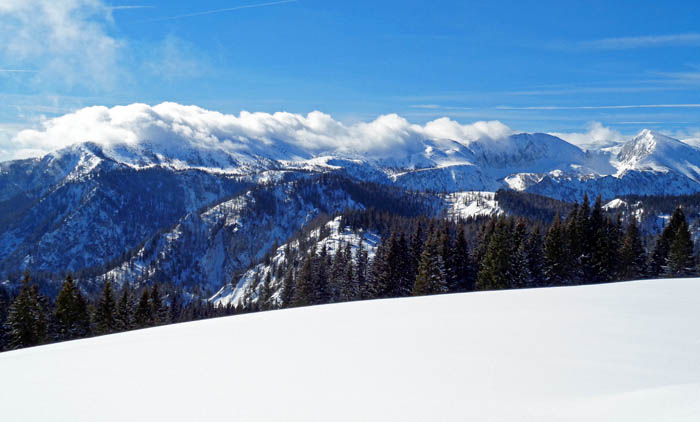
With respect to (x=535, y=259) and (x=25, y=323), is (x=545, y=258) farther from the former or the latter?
(x=25, y=323)

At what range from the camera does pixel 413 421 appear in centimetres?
464

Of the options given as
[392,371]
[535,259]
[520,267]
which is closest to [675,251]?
[535,259]

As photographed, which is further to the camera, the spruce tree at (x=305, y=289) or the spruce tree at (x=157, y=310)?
the spruce tree at (x=305, y=289)

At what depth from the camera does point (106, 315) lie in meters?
36.7

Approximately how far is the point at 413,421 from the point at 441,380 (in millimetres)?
1382

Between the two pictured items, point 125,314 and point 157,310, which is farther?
point 157,310

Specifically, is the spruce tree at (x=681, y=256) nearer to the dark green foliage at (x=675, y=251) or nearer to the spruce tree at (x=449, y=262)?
the dark green foliage at (x=675, y=251)

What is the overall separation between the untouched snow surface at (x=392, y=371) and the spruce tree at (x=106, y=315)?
31850mm

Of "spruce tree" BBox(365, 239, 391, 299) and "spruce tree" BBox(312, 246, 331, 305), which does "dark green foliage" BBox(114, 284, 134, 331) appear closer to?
"spruce tree" BBox(312, 246, 331, 305)

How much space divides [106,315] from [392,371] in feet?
132

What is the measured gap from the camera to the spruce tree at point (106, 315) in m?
36.3

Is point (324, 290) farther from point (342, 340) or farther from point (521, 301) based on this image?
Result: point (342, 340)

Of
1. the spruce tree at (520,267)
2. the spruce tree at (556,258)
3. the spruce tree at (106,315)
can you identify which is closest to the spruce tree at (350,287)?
the spruce tree at (520,267)

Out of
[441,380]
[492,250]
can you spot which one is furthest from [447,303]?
[492,250]
